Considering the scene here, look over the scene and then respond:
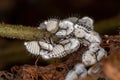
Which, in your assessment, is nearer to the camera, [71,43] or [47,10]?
[71,43]

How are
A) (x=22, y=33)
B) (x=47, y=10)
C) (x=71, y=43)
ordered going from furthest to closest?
Result: 1. (x=47, y=10)
2. (x=22, y=33)
3. (x=71, y=43)

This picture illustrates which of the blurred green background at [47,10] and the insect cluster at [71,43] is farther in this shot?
the blurred green background at [47,10]

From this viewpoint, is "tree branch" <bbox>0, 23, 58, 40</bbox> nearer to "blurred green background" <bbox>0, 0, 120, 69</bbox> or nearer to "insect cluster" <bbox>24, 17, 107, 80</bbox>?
"insect cluster" <bbox>24, 17, 107, 80</bbox>

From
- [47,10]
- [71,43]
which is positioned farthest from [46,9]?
[71,43]

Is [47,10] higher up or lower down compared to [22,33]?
higher up

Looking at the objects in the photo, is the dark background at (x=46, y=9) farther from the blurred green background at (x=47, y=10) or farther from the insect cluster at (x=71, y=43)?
the insect cluster at (x=71, y=43)

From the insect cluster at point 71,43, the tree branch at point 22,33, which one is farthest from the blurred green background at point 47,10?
the insect cluster at point 71,43

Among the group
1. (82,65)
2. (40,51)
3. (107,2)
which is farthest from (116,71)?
(107,2)

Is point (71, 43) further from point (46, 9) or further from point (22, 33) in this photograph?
point (46, 9)

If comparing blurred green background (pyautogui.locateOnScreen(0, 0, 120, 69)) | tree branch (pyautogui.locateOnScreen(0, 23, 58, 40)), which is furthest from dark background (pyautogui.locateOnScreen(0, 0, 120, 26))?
tree branch (pyautogui.locateOnScreen(0, 23, 58, 40))
